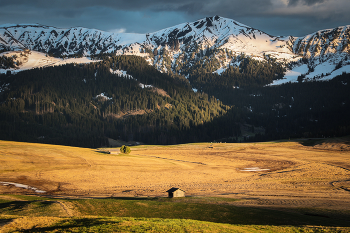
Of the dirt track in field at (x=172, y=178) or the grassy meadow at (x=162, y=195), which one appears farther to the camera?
the dirt track in field at (x=172, y=178)

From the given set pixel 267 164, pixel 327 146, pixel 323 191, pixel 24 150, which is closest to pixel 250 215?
pixel 323 191

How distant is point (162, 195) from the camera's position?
→ 51.8 metres

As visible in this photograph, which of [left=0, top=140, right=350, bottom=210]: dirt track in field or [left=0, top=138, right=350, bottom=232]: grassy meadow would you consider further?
[left=0, top=140, right=350, bottom=210]: dirt track in field

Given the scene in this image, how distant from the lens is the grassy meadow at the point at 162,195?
26.2 m

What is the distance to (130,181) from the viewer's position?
6569 centimetres

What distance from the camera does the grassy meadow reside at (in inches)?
1033

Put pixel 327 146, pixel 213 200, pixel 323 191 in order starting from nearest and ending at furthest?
pixel 213 200, pixel 323 191, pixel 327 146

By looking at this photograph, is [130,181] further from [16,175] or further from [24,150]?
[24,150]

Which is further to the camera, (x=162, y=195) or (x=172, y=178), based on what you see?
(x=172, y=178)

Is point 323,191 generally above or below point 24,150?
below

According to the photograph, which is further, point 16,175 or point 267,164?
point 267,164

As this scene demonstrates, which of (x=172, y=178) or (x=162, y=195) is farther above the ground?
(x=172, y=178)

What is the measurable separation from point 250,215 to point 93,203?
19101 millimetres

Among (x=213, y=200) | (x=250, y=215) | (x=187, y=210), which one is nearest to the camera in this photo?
(x=250, y=215)
